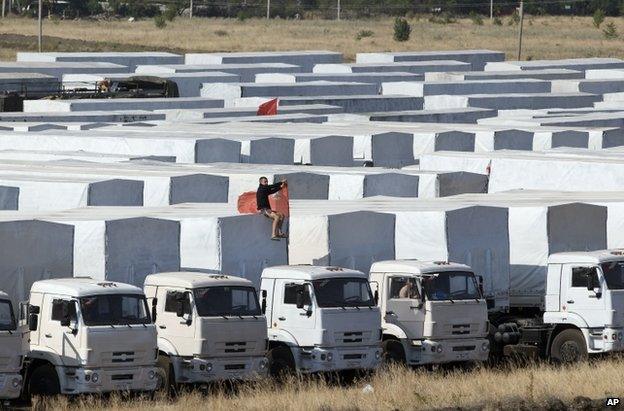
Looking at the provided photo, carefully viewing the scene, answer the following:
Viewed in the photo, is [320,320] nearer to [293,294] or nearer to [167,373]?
[293,294]

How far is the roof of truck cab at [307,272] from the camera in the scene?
25.5m

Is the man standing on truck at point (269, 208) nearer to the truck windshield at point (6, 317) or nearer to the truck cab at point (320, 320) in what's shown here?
the truck cab at point (320, 320)

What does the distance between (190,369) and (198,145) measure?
68.0 feet

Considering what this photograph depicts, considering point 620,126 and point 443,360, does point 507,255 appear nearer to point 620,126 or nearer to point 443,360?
point 443,360

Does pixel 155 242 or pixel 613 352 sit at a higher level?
pixel 155 242

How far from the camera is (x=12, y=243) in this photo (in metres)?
24.5

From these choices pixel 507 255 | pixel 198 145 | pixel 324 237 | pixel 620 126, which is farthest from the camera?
pixel 620 126

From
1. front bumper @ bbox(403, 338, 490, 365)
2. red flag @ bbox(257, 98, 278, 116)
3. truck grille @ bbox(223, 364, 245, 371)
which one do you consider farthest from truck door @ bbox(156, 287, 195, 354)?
red flag @ bbox(257, 98, 278, 116)

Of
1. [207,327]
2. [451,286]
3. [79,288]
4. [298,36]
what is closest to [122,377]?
[79,288]

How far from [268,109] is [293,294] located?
36.0 meters

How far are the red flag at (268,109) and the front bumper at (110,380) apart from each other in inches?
1504

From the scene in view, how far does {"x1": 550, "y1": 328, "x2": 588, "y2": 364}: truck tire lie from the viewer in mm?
28297

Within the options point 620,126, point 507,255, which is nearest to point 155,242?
point 507,255

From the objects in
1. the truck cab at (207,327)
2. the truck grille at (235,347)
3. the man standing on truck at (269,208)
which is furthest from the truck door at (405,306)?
the truck grille at (235,347)
